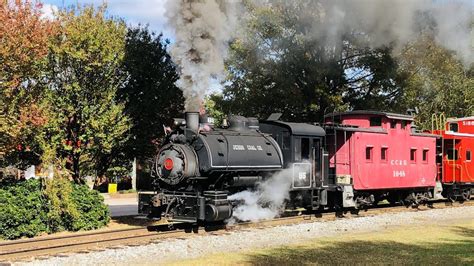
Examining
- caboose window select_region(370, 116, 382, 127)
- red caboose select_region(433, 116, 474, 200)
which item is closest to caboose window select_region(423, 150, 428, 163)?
red caboose select_region(433, 116, 474, 200)

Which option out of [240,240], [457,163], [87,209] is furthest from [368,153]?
[87,209]

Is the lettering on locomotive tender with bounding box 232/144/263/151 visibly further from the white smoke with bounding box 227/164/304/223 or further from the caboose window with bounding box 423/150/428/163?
the caboose window with bounding box 423/150/428/163

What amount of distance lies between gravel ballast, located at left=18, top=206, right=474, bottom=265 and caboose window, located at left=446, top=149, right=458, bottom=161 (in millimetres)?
6498

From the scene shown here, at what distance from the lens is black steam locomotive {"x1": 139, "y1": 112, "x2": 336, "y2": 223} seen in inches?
609

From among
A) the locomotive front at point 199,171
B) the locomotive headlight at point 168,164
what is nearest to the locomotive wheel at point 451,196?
the locomotive front at point 199,171

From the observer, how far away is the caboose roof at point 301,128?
18531 millimetres

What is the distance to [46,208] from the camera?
51.2 ft

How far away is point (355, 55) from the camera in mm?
25484

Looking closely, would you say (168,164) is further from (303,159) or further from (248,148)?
(303,159)

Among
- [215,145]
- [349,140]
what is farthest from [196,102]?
[349,140]

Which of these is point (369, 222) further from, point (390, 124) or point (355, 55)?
point (355, 55)

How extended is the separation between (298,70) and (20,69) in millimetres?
14655

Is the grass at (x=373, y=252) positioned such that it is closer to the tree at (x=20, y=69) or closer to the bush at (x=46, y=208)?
the bush at (x=46, y=208)

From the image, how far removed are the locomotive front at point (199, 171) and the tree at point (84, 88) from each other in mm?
2689
